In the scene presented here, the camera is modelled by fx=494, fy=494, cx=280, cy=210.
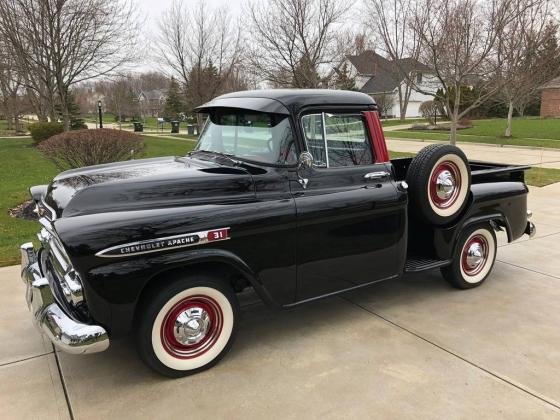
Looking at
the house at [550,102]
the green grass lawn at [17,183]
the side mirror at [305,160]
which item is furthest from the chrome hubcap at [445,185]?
the house at [550,102]

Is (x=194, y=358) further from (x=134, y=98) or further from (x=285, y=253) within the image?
(x=134, y=98)

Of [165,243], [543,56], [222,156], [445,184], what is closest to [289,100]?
[222,156]

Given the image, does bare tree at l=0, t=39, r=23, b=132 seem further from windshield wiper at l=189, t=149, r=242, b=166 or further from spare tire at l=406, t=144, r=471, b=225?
spare tire at l=406, t=144, r=471, b=225

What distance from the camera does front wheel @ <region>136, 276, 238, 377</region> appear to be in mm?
3093

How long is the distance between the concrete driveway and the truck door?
446 millimetres

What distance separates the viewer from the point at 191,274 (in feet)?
10.6

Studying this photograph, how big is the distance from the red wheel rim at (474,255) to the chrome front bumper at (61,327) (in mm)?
3358

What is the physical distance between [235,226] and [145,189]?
2.12ft

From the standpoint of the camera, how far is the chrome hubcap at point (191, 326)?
10.6 ft

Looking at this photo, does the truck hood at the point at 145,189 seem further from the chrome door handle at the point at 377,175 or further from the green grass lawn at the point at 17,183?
the green grass lawn at the point at 17,183

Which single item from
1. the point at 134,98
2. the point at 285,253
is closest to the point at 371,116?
the point at 285,253

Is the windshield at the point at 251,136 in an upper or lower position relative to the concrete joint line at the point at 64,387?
upper

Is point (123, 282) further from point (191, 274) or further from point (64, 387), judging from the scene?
point (64, 387)

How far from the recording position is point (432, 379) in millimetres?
3240
